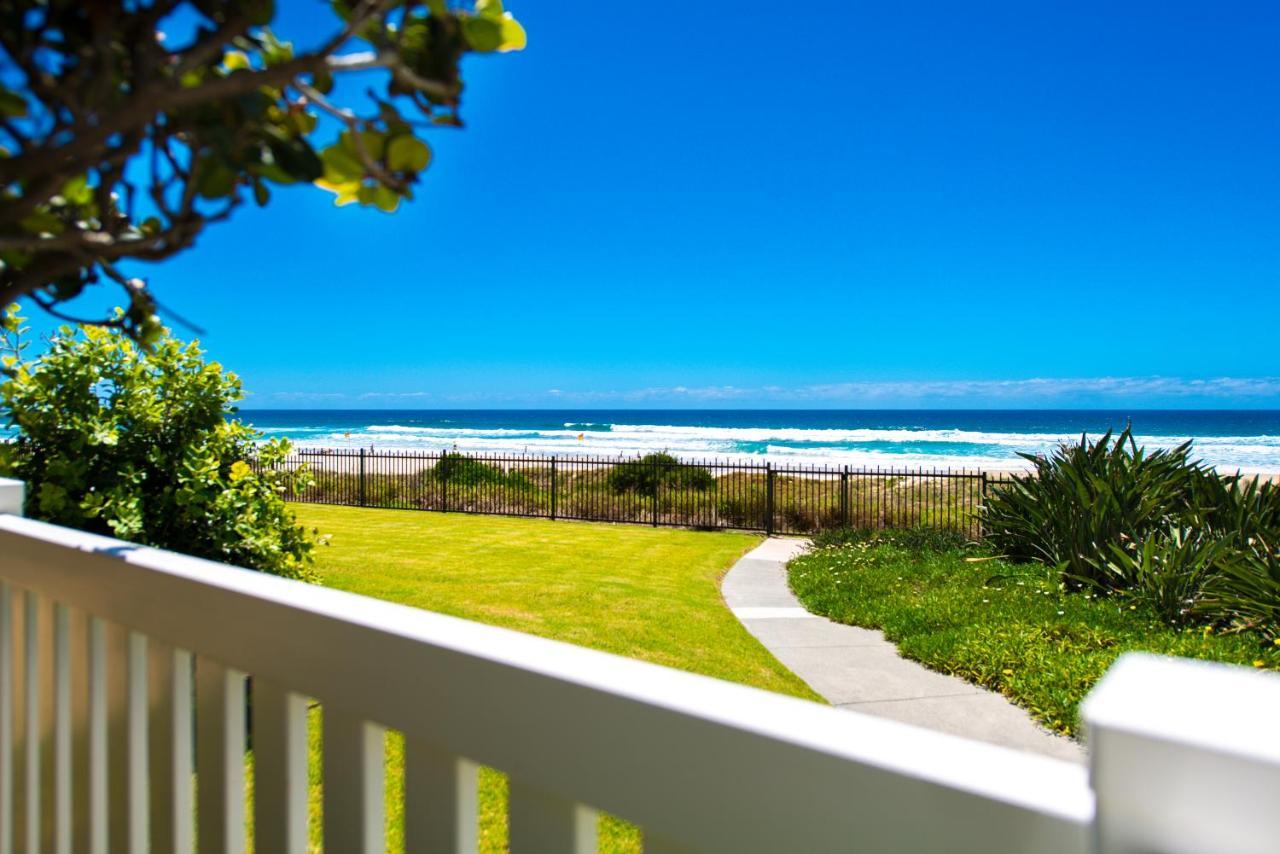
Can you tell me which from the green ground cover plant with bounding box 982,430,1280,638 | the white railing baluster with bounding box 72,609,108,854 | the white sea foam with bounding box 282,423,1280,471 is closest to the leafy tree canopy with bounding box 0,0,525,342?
the white railing baluster with bounding box 72,609,108,854

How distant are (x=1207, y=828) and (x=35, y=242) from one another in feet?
3.51

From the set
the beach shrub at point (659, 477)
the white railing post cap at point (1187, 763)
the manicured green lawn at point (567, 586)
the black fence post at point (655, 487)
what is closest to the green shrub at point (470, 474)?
the beach shrub at point (659, 477)

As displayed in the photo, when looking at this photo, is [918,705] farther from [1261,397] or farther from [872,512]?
[1261,397]

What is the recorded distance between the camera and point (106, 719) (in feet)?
4.91

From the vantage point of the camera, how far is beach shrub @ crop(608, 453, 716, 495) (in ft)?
61.4

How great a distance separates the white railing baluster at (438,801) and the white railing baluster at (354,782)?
0.28 ft

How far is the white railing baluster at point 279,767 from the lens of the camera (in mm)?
1150

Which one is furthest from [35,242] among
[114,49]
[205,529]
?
[205,529]

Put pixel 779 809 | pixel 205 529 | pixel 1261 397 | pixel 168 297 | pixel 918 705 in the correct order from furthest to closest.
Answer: pixel 1261 397 < pixel 918 705 < pixel 205 529 < pixel 168 297 < pixel 779 809

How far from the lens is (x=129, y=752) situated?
141 centimetres

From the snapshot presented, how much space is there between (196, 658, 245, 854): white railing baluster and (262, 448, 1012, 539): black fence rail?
13.1 m

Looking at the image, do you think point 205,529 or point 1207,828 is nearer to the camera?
point 1207,828

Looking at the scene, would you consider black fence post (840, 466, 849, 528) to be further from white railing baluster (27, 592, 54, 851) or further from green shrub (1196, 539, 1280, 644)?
white railing baluster (27, 592, 54, 851)

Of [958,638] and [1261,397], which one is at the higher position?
[1261,397]
